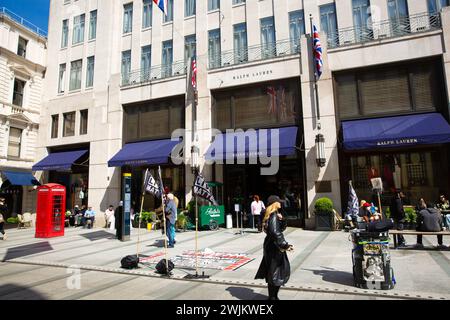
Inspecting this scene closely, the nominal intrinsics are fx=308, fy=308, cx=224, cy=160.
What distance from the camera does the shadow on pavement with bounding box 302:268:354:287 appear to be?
260 inches

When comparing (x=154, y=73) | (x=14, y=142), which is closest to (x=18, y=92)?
(x=14, y=142)

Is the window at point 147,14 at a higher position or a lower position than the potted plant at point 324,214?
higher

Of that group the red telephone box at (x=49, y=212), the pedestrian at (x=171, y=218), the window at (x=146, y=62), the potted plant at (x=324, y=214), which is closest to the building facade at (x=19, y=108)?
the red telephone box at (x=49, y=212)

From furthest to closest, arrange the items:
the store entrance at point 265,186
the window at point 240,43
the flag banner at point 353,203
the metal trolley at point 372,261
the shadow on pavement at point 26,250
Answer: the window at point 240,43, the store entrance at point 265,186, the flag banner at point 353,203, the shadow on pavement at point 26,250, the metal trolley at point 372,261

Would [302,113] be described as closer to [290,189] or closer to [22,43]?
[290,189]

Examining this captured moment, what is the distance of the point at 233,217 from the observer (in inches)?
727

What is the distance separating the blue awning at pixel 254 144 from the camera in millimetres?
15750

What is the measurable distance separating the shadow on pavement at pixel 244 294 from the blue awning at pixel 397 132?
10370mm

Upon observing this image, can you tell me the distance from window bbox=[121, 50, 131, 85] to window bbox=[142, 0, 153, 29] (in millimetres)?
2321

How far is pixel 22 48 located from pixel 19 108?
4.88m

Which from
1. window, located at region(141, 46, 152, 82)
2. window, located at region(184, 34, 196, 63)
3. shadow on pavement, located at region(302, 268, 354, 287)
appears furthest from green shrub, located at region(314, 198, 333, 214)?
window, located at region(141, 46, 152, 82)

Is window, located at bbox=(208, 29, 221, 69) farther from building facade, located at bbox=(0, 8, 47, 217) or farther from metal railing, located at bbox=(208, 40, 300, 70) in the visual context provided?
building facade, located at bbox=(0, 8, 47, 217)

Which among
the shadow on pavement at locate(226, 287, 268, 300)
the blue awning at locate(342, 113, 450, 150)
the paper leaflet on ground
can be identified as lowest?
the shadow on pavement at locate(226, 287, 268, 300)

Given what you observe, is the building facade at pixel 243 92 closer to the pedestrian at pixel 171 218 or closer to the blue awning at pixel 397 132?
the blue awning at pixel 397 132
